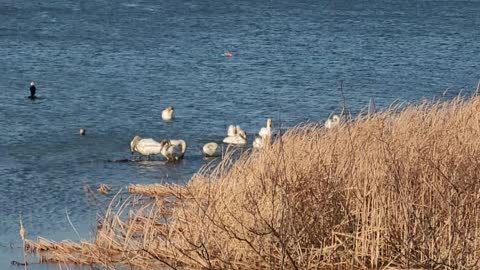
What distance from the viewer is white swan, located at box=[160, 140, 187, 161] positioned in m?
15.3

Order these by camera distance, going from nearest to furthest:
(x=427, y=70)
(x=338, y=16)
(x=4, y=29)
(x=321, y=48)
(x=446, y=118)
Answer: (x=446, y=118)
(x=427, y=70)
(x=321, y=48)
(x=4, y=29)
(x=338, y=16)

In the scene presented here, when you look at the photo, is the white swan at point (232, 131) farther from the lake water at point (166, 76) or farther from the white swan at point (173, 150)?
the white swan at point (173, 150)

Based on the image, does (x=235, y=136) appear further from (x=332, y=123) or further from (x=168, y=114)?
(x=332, y=123)

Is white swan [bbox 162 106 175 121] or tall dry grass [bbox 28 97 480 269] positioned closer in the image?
tall dry grass [bbox 28 97 480 269]

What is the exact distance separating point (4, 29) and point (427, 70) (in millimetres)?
13606

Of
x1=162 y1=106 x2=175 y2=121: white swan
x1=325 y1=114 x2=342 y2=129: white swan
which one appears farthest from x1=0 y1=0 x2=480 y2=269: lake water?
x1=325 y1=114 x2=342 y2=129: white swan

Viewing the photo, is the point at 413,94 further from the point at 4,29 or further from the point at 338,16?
the point at 338,16

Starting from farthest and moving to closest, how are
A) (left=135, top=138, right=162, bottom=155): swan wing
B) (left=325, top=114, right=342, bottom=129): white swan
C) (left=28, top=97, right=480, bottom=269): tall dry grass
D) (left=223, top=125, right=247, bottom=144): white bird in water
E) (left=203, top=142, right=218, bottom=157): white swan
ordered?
(left=223, top=125, right=247, bottom=144): white bird in water → (left=203, top=142, right=218, bottom=157): white swan → (left=135, top=138, right=162, bottom=155): swan wing → (left=325, top=114, right=342, bottom=129): white swan → (left=28, top=97, right=480, bottom=269): tall dry grass

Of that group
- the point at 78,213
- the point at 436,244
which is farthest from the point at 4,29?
the point at 436,244

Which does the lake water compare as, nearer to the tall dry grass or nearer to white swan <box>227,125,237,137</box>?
white swan <box>227,125,237,137</box>

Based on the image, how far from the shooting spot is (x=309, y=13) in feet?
146

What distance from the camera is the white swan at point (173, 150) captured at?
50.3 feet

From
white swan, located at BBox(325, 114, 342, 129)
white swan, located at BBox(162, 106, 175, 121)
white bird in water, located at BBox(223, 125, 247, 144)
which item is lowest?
white swan, located at BBox(162, 106, 175, 121)

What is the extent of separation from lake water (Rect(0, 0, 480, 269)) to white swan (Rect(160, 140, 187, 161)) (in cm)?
24
